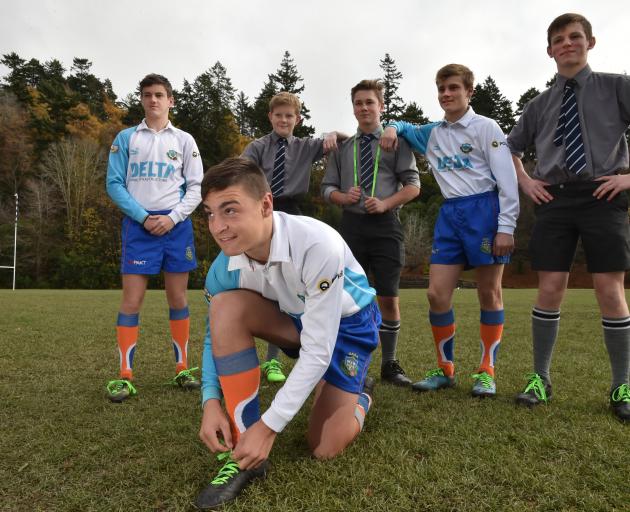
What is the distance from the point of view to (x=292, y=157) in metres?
4.32

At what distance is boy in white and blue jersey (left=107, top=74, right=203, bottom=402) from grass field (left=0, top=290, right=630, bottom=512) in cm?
49

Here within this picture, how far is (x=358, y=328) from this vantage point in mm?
2508

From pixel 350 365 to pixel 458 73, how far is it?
2419 mm

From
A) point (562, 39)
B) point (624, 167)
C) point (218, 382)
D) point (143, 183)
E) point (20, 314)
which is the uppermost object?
point (562, 39)

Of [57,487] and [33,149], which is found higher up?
[33,149]

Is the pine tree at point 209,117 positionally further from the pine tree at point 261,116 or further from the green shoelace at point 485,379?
the green shoelace at point 485,379

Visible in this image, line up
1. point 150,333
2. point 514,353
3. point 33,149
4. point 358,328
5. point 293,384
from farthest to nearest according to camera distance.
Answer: point 33,149
point 150,333
point 514,353
point 358,328
point 293,384

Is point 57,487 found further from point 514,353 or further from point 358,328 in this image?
point 514,353

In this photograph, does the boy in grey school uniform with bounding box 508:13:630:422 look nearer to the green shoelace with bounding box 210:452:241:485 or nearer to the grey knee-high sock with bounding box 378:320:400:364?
the grey knee-high sock with bounding box 378:320:400:364

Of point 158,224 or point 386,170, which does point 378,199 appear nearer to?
point 386,170

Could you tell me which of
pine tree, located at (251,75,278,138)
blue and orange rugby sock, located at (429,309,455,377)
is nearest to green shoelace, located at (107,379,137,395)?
blue and orange rugby sock, located at (429,309,455,377)

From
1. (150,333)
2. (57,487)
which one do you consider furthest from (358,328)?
(150,333)

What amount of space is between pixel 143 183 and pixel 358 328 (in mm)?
2326

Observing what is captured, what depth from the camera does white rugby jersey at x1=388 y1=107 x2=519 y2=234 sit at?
342 cm
